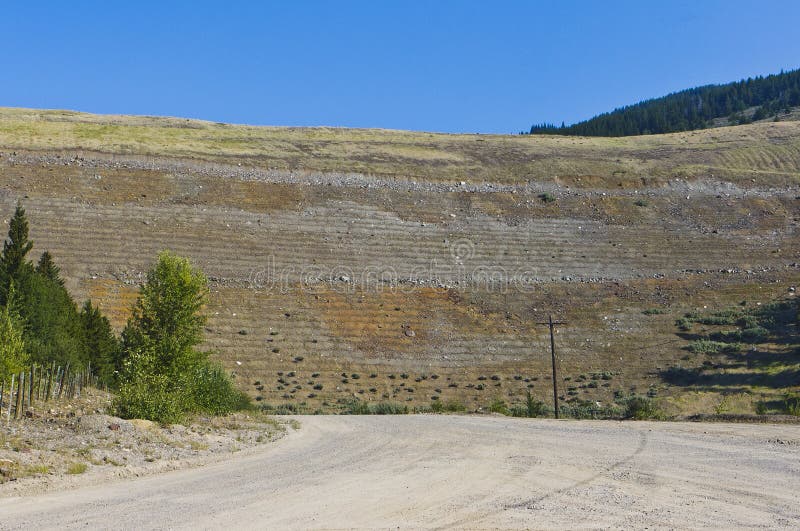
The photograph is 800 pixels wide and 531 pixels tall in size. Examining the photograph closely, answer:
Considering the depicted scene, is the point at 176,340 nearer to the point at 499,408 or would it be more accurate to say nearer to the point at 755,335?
the point at 499,408

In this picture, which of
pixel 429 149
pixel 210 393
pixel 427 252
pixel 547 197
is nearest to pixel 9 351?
pixel 210 393

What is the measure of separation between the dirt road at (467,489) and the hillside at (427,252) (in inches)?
947

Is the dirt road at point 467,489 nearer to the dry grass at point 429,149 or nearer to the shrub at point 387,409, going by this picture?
the shrub at point 387,409

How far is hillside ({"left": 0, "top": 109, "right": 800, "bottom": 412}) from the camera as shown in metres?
46.4

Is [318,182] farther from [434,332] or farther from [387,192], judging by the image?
[434,332]

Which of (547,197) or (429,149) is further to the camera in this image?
(429,149)

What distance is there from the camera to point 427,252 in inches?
2393

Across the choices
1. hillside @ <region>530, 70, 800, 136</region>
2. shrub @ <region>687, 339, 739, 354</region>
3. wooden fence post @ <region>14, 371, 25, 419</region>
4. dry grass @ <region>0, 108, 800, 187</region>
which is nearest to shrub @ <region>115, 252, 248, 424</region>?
wooden fence post @ <region>14, 371, 25, 419</region>

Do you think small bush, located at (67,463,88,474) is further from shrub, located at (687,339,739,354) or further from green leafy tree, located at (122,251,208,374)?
shrub, located at (687,339,739,354)

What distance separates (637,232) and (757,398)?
3044 cm

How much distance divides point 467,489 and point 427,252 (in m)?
49.4

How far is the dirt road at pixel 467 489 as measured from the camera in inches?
366

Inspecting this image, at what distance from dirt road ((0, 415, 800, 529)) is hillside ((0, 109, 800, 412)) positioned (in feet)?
79.0

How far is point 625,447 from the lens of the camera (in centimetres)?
1733
